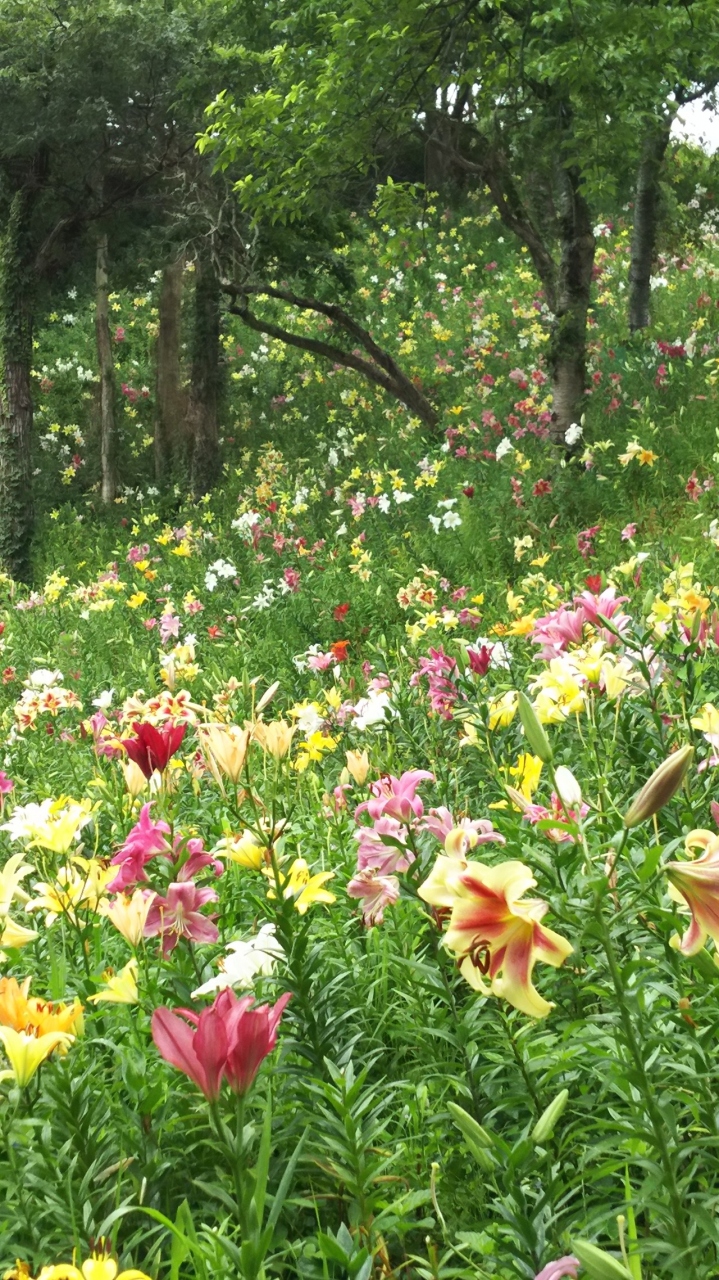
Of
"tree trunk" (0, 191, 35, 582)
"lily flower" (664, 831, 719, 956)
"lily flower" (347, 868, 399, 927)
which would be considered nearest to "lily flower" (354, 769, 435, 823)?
"lily flower" (347, 868, 399, 927)

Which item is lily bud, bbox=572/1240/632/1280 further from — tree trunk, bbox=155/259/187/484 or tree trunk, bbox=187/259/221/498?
tree trunk, bbox=155/259/187/484

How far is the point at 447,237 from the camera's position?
17.4 meters

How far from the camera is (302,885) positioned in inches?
62.7

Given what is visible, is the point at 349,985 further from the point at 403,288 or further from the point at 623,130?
the point at 403,288

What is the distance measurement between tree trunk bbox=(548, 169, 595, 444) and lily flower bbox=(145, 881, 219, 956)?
617 centimetres

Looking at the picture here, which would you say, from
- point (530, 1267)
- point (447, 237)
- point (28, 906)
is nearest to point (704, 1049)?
point (530, 1267)

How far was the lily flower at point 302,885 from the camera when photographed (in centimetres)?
151

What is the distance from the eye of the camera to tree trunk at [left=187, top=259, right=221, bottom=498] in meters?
12.5

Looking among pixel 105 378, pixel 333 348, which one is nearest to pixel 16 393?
pixel 105 378

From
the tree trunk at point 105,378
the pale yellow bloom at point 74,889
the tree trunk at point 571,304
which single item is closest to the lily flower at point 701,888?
the pale yellow bloom at point 74,889

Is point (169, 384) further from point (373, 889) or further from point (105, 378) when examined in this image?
point (373, 889)

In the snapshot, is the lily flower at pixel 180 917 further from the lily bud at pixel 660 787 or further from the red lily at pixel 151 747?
the lily bud at pixel 660 787

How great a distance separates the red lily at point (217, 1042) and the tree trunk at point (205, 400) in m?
11.8

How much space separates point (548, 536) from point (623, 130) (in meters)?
2.33
